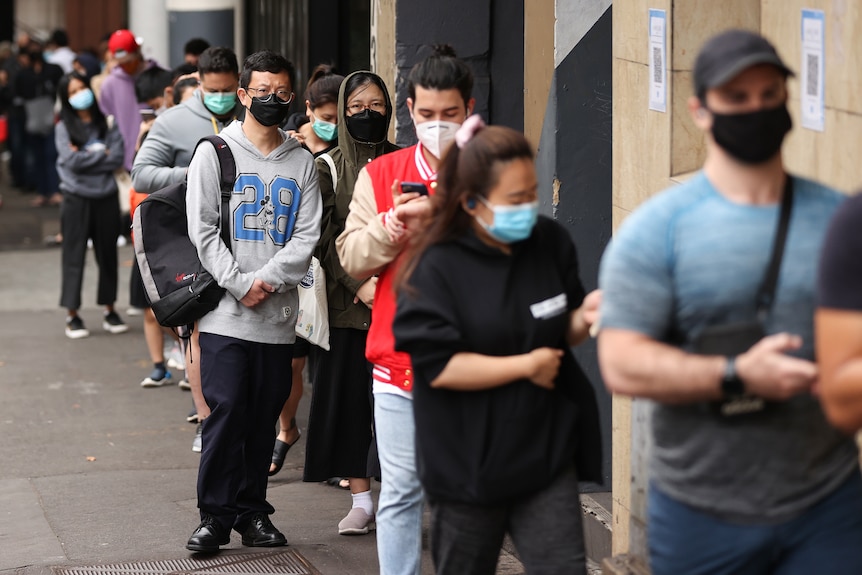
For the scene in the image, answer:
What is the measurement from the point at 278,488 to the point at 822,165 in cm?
382

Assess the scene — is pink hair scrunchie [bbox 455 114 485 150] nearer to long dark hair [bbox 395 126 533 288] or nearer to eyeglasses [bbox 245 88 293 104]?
long dark hair [bbox 395 126 533 288]

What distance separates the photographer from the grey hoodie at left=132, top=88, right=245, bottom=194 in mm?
7410

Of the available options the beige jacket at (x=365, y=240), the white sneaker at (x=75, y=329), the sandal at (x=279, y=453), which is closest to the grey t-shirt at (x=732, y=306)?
the beige jacket at (x=365, y=240)

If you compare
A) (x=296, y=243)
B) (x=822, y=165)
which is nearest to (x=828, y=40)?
(x=822, y=165)

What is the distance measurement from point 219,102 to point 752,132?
15.6 ft

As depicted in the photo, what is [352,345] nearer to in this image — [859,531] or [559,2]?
[559,2]

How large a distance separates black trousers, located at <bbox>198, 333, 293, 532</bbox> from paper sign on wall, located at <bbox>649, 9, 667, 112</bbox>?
190 cm

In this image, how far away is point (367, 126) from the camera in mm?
5742

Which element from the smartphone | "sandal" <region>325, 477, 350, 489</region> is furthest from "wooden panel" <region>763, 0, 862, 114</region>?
"sandal" <region>325, 477, 350, 489</region>

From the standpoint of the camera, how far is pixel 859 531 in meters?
2.96

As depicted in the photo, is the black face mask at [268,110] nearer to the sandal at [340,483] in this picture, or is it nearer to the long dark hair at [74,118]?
the sandal at [340,483]

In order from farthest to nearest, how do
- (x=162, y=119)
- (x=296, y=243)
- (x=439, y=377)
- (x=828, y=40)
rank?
(x=162, y=119)
(x=296, y=243)
(x=828, y=40)
(x=439, y=377)

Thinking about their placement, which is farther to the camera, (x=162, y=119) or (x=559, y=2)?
(x=162, y=119)

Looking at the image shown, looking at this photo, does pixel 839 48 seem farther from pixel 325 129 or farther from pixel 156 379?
pixel 156 379
